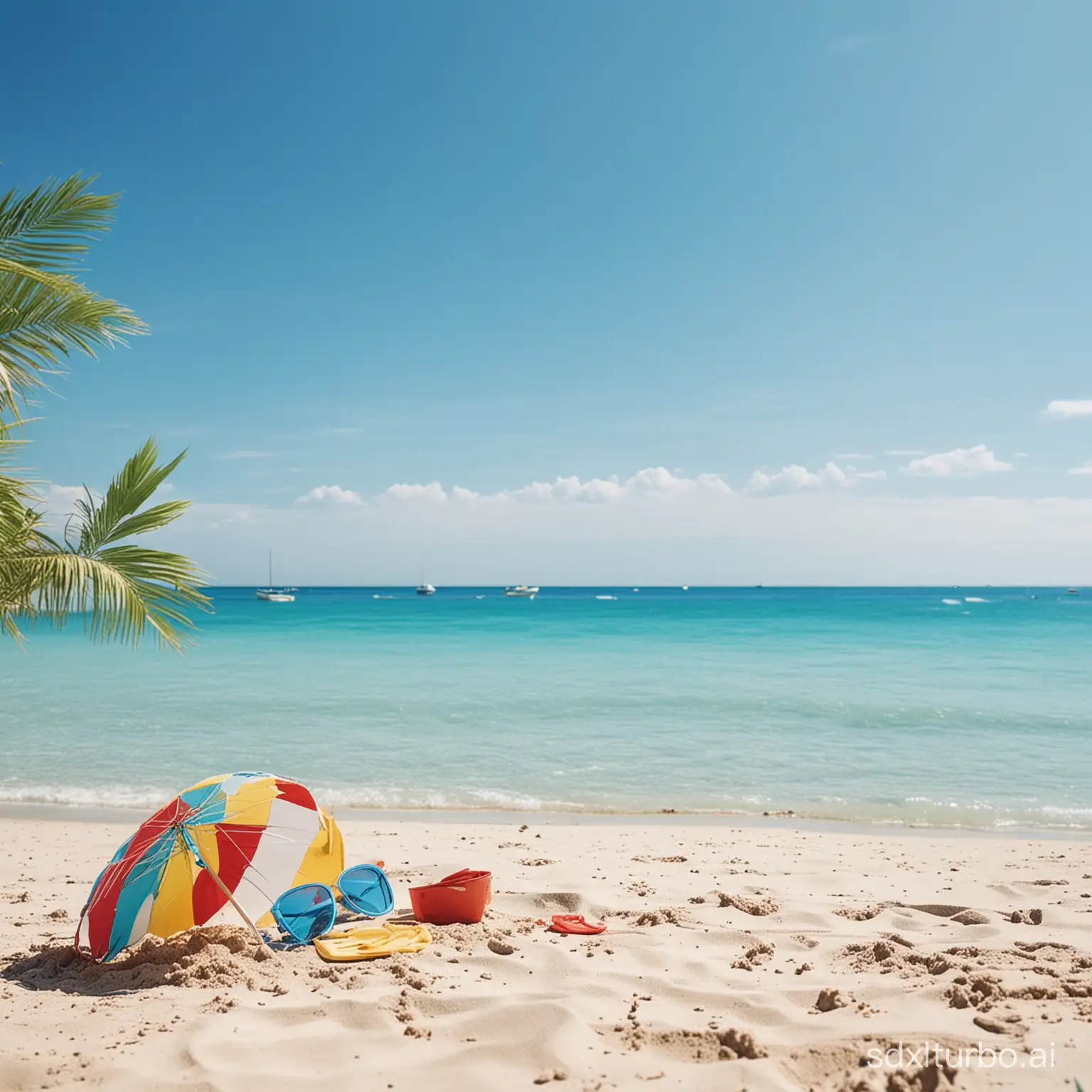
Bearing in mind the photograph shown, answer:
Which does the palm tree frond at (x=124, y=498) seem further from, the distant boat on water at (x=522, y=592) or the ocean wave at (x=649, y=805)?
the distant boat on water at (x=522, y=592)

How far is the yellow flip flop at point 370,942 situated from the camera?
469cm

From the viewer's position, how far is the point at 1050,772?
11711 mm

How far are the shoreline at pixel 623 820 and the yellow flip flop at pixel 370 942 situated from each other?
426 centimetres

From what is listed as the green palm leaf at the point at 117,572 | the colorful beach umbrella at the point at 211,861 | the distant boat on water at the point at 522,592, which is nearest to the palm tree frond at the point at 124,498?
the green palm leaf at the point at 117,572

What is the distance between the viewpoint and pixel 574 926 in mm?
5336

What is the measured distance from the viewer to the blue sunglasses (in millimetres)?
4996

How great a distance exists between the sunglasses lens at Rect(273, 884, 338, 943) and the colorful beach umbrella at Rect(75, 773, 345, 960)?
12 cm

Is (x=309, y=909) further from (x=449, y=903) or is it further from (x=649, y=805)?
(x=649, y=805)

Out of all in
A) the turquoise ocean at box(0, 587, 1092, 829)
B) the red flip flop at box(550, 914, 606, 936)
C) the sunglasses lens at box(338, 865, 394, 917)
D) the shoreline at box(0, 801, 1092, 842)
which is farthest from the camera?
the turquoise ocean at box(0, 587, 1092, 829)

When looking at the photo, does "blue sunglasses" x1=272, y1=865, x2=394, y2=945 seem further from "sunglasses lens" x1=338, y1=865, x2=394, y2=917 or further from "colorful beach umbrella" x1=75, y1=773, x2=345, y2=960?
"colorful beach umbrella" x1=75, y1=773, x2=345, y2=960

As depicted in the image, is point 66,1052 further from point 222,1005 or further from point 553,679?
point 553,679

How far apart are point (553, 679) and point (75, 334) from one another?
58.1 feet

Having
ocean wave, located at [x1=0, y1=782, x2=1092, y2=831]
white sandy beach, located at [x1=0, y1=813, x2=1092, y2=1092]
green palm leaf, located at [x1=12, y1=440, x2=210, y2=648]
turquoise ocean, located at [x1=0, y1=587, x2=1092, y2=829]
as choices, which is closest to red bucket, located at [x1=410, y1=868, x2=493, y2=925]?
white sandy beach, located at [x1=0, y1=813, x2=1092, y2=1092]

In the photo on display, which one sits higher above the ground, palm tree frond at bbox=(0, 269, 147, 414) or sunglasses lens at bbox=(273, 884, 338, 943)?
palm tree frond at bbox=(0, 269, 147, 414)
